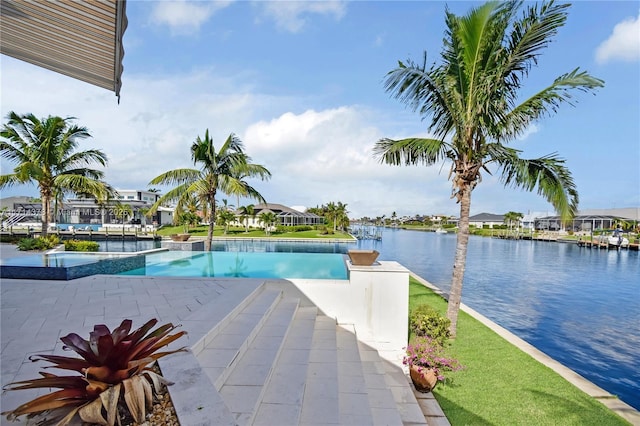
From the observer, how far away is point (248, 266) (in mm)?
7539

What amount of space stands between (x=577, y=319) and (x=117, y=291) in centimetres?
1289

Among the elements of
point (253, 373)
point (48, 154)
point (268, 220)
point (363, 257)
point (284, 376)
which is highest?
point (48, 154)

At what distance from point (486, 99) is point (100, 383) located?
255 inches

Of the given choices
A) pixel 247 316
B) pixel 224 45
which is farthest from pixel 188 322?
pixel 224 45

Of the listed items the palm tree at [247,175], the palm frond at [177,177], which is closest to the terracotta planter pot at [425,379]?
the palm tree at [247,175]

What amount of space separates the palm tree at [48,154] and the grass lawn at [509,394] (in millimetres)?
13147

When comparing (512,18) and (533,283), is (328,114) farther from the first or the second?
(533,283)

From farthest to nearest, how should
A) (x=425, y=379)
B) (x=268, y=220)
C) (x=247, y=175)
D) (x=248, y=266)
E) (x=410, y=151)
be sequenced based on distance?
(x=268, y=220) < (x=247, y=175) < (x=248, y=266) < (x=410, y=151) < (x=425, y=379)

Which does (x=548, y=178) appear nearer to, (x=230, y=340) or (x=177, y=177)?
(x=230, y=340)

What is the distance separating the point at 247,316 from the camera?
4.18 meters

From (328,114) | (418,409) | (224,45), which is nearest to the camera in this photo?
(418,409)

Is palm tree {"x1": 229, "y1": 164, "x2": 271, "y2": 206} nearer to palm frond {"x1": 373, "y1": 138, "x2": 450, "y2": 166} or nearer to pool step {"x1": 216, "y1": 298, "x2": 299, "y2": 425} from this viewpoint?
palm frond {"x1": 373, "y1": 138, "x2": 450, "y2": 166}

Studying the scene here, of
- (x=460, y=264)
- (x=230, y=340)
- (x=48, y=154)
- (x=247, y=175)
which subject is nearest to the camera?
(x=230, y=340)

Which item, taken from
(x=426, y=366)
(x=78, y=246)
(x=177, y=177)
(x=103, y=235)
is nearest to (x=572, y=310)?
(x=426, y=366)
